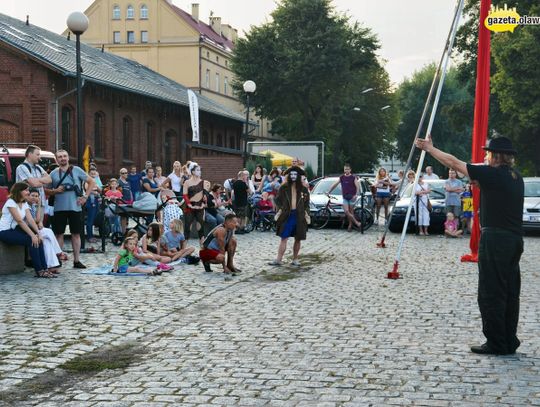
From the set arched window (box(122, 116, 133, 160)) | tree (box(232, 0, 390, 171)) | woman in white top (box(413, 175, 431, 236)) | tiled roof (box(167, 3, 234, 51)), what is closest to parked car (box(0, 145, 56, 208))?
woman in white top (box(413, 175, 431, 236))

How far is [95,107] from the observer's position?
120 feet

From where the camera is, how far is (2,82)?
33281 mm

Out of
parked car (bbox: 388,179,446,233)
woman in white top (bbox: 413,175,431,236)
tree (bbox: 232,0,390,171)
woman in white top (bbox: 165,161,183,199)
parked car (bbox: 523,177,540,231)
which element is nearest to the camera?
woman in white top (bbox: 165,161,183,199)

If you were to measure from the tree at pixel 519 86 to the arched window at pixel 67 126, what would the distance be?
2180cm

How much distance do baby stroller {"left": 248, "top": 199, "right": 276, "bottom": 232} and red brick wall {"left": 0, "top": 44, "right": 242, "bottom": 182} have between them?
5.78 metres

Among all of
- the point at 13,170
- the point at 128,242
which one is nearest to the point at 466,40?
the point at 13,170

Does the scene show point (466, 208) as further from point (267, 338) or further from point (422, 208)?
point (267, 338)

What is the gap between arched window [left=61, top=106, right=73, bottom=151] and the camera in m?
34.4

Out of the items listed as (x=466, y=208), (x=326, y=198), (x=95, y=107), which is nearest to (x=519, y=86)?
(x=326, y=198)

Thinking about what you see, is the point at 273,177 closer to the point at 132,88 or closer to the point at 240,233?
the point at 240,233

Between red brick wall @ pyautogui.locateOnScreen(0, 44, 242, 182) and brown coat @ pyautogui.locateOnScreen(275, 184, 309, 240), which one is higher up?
red brick wall @ pyautogui.locateOnScreen(0, 44, 242, 182)

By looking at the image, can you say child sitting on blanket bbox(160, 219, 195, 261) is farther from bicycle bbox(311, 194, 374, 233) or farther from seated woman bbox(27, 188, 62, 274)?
bicycle bbox(311, 194, 374, 233)

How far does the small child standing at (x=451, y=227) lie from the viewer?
2234 centimetres

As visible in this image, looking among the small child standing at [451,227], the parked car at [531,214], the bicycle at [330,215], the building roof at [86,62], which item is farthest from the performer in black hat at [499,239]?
the building roof at [86,62]
